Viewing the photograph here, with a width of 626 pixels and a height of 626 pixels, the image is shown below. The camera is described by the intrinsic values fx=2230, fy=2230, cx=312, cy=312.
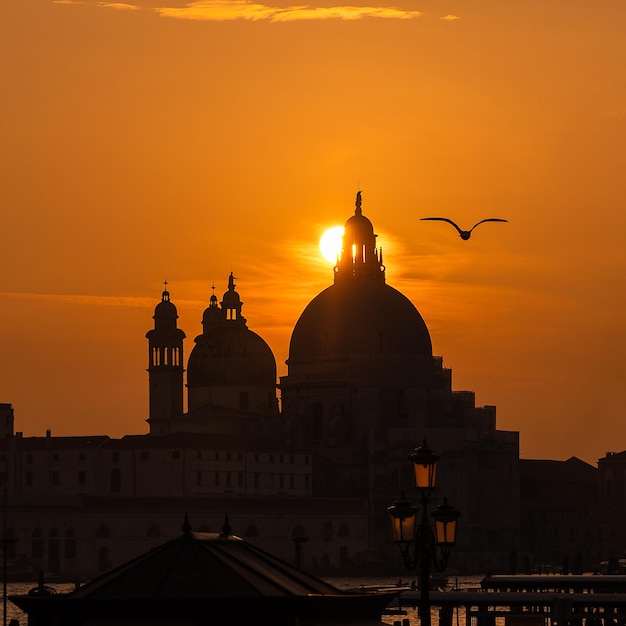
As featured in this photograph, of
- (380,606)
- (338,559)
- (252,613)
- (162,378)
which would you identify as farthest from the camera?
(162,378)

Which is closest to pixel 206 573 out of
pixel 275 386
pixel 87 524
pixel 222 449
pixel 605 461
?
pixel 87 524

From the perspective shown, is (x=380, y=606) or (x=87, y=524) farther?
(x=87, y=524)

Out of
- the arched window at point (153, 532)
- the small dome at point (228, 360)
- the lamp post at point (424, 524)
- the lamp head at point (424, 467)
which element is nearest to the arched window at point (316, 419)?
the small dome at point (228, 360)

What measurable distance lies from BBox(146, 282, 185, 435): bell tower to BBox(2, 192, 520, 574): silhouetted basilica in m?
0.12

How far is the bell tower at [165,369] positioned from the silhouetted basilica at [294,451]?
0.38 feet

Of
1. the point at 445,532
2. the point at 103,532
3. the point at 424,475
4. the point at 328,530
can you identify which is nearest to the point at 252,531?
the point at 328,530

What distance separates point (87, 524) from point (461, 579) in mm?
18186

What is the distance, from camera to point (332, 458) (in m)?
122

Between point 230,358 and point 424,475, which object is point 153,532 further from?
point 424,475

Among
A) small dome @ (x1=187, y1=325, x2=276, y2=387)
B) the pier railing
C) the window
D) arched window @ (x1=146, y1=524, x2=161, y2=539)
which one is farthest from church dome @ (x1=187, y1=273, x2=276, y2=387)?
the pier railing

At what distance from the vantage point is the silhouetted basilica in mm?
106500

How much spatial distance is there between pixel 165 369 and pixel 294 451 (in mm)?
14174

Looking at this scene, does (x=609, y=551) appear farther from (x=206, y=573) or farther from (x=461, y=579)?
(x=206, y=573)

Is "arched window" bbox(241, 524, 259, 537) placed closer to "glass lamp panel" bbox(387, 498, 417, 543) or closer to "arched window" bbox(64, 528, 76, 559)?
"arched window" bbox(64, 528, 76, 559)
